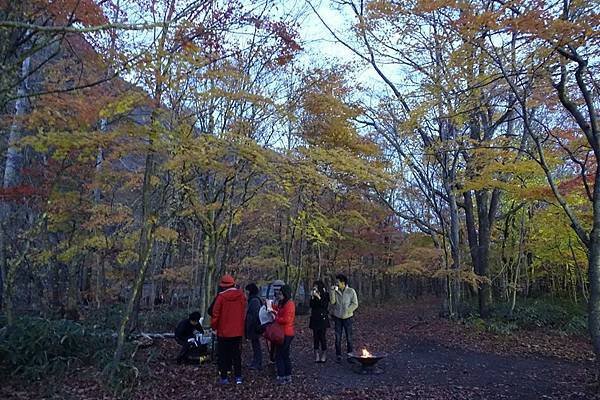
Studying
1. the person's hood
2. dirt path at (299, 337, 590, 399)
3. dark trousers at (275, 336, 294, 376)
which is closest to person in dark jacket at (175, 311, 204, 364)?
the person's hood

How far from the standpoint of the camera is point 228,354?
21.5 ft

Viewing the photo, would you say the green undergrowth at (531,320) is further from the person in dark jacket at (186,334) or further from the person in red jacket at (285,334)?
the person in dark jacket at (186,334)

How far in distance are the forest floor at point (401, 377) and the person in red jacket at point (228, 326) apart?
12.6 inches

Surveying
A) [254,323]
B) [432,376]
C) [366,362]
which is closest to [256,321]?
[254,323]

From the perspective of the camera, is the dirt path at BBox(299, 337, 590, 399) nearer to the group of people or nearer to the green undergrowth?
the group of people

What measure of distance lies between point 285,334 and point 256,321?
0.79 metres

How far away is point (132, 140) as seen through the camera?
21.9ft

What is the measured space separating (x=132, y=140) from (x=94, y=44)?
5.28ft

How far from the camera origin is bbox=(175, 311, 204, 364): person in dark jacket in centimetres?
744

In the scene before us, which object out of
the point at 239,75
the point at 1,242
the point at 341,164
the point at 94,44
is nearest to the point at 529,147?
the point at 341,164

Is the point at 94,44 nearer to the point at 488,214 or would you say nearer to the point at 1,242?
the point at 1,242

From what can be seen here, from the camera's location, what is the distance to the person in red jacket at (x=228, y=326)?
253 inches

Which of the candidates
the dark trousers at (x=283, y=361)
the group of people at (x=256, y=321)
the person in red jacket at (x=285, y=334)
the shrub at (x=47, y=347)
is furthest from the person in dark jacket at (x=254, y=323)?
the shrub at (x=47, y=347)

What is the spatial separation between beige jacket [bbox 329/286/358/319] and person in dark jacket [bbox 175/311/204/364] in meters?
2.55
